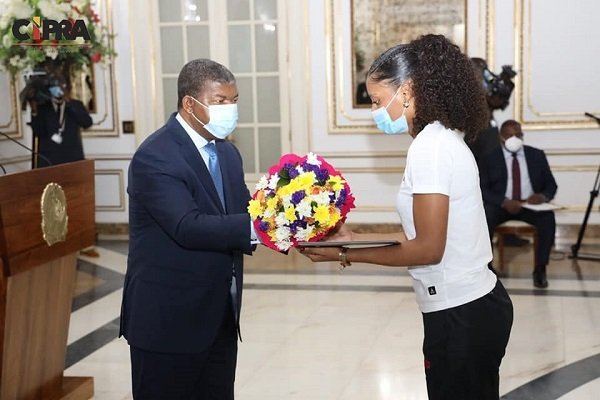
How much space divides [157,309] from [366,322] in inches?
128

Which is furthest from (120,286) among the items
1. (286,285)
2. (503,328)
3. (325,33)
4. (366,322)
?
(503,328)

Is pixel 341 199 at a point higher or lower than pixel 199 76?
lower

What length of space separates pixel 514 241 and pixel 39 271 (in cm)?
580

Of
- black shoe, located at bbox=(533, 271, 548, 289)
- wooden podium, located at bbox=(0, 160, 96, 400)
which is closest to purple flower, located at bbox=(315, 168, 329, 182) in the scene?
wooden podium, located at bbox=(0, 160, 96, 400)

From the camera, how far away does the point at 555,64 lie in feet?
27.1

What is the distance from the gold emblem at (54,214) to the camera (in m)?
3.46

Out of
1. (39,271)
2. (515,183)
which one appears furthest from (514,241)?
(39,271)

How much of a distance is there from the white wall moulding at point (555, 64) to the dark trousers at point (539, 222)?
166 cm

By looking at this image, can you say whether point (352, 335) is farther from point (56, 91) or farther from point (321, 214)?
point (56, 91)

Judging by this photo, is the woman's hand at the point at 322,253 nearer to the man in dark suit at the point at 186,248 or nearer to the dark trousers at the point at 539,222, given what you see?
the man in dark suit at the point at 186,248

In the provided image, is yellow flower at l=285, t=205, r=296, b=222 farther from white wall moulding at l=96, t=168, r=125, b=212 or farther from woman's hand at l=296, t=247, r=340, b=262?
white wall moulding at l=96, t=168, r=125, b=212

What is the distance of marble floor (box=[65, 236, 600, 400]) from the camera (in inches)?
176

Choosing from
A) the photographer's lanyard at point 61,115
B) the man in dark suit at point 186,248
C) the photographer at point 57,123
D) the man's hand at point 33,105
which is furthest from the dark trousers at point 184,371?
the photographer's lanyard at point 61,115

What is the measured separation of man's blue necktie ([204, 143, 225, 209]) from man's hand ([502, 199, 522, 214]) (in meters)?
4.52
